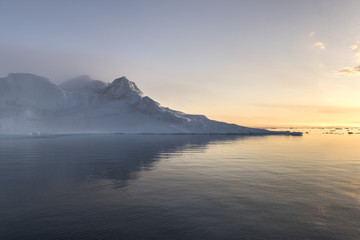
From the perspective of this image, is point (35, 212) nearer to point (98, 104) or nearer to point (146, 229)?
point (146, 229)

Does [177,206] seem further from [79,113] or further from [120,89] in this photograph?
[120,89]

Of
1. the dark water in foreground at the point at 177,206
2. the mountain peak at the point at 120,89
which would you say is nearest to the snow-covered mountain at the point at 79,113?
the mountain peak at the point at 120,89

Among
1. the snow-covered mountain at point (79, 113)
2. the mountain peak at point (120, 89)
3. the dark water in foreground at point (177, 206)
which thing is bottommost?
the dark water in foreground at point (177, 206)

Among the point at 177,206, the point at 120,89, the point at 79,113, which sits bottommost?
the point at 177,206

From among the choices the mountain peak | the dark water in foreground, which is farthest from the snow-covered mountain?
the dark water in foreground

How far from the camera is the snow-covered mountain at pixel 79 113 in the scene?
87.2m

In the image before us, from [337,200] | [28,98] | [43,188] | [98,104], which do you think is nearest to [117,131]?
[98,104]

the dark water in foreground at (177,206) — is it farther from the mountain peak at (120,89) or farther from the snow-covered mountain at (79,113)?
the mountain peak at (120,89)

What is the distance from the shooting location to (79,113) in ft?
314

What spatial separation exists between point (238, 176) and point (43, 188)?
11304mm

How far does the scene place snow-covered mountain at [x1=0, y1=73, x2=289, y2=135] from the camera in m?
87.2

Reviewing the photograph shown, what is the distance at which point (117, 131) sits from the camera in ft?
293

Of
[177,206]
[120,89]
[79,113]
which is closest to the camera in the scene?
[177,206]

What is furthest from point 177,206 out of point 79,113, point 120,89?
point 120,89
